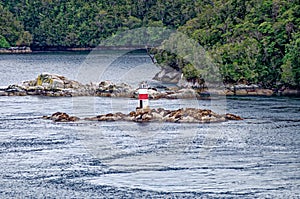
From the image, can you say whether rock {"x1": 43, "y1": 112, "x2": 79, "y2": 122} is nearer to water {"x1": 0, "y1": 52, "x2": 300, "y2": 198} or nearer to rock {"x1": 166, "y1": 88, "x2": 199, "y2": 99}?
water {"x1": 0, "y1": 52, "x2": 300, "y2": 198}

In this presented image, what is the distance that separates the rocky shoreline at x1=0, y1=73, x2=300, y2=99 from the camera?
247ft

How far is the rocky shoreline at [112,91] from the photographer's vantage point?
7531 centimetres

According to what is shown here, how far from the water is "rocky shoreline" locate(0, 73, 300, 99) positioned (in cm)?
953

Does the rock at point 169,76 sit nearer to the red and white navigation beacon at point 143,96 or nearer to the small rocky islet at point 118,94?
the small rocky islet at point 118,94

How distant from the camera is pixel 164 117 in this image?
58.5 m

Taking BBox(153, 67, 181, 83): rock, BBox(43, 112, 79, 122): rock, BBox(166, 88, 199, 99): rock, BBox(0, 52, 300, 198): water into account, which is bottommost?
BBox(0, 52, 300, 198): water

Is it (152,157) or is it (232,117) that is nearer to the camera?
(152,157)

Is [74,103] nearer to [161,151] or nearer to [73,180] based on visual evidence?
[161,151]

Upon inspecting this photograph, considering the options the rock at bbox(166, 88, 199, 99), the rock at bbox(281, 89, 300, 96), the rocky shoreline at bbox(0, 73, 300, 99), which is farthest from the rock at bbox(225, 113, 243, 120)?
the rock at bbox(281, 89, 300, 96)

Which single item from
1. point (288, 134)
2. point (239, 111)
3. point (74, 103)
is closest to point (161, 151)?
point (288, 134)

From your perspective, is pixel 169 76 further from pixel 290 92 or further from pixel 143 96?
pixel 143 96

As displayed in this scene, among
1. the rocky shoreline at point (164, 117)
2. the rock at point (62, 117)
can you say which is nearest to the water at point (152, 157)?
the rock at point (62, 117)

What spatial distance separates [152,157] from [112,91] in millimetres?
33929

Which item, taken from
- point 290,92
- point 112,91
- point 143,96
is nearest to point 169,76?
point 112,91
